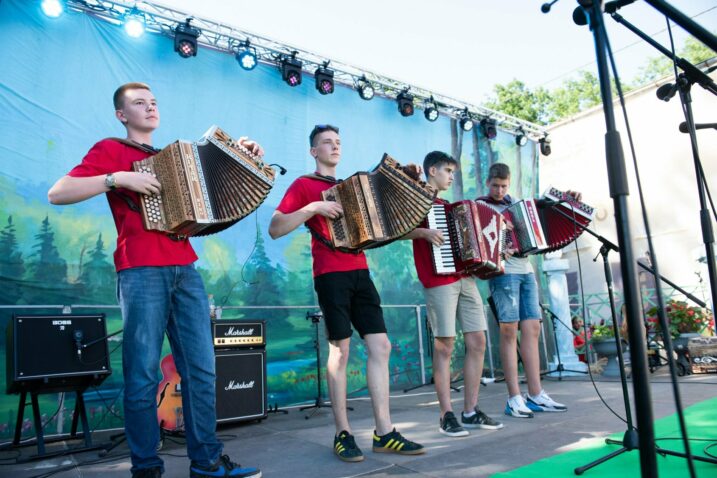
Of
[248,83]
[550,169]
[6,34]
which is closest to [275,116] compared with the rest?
[248,83]

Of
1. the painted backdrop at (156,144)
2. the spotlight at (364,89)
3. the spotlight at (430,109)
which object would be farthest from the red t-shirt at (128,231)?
the spotlight at (430,109)

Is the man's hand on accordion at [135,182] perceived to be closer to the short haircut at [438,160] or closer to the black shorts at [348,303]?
the black shorts at [348,303]

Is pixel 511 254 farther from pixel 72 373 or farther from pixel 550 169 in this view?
pixel 550 169

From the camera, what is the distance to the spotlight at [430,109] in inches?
301

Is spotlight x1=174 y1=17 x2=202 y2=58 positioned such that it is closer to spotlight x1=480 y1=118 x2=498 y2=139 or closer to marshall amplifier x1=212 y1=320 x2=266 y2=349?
marshall amplifier x1=212 y1=320 x2=266 y2=349

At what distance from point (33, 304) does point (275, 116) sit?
320 cm

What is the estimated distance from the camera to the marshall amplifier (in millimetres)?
4199

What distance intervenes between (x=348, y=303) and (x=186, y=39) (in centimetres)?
393

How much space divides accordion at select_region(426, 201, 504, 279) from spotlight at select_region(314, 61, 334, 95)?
3512 millimetres

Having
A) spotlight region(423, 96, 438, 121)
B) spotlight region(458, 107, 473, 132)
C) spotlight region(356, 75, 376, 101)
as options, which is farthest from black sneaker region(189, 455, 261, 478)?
spotlight region(458, 107, 473, 132)

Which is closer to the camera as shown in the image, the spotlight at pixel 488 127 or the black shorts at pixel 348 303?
the black shorts at pixel 348 303

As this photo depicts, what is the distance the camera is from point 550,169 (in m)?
15.6

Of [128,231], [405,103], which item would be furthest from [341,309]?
[405,103]

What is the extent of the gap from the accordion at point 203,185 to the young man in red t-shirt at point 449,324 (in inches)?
49.4
